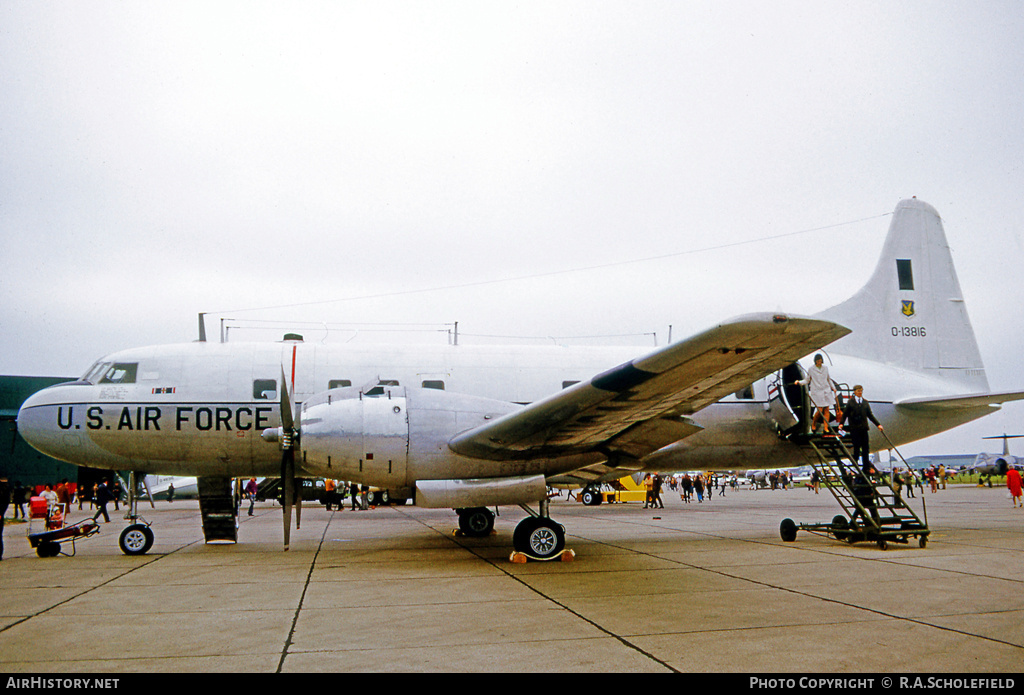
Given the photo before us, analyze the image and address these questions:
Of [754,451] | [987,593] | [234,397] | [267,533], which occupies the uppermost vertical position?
[234,397]

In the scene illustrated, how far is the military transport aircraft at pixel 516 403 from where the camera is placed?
8.84 meters

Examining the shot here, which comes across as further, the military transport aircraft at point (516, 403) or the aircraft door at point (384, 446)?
the aircraft door at point (384, 446)

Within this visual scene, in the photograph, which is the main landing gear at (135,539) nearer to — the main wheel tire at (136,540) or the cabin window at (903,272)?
the main wheel tire at (136,540)

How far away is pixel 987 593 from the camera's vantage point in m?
7.04

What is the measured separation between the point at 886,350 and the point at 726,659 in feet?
43.2

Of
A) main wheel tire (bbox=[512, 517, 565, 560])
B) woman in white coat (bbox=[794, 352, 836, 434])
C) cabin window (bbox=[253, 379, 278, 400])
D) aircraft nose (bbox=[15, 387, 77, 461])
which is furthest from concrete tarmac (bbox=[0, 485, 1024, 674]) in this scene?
cabin window (bbox=[253, 379, 278, 400])

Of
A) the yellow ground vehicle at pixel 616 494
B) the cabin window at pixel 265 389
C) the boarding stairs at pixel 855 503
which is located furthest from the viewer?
the yellow ground vehicle at pixel 616 494

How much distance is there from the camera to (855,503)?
1166cm

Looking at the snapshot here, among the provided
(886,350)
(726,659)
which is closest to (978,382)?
(886,350)

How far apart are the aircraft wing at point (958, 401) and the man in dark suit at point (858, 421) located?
9.28ft

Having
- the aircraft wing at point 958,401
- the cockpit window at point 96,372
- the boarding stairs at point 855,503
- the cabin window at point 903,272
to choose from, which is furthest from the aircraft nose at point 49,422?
the cabin window at point 903,272

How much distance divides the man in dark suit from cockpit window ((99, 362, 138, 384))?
43.0 feet

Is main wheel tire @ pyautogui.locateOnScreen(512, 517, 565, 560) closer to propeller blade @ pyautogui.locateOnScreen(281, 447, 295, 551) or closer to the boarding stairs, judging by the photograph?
propeller blade @ pyautogui.locateOnScreen(281, 447, 295, 551)
